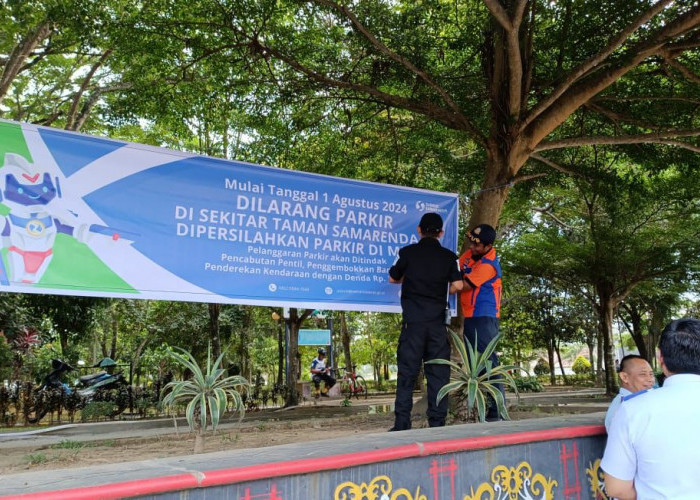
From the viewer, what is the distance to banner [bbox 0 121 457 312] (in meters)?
4.55

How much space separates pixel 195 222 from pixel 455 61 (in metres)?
5.66

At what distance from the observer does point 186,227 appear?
16.8ft

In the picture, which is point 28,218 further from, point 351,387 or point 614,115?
point 351,387

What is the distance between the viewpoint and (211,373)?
4582 millimetres

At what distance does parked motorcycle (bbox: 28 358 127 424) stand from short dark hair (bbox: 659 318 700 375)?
11.7 m

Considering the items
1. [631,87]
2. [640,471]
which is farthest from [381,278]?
[631,87]

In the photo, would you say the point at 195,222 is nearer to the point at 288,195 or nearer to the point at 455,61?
the point at 288,195

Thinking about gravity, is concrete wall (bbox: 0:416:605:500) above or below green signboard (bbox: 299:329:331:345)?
below

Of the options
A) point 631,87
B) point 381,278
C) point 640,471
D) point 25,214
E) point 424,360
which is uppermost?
point 631,87

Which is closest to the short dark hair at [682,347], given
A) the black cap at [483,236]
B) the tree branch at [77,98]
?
the black cap at [483,236]

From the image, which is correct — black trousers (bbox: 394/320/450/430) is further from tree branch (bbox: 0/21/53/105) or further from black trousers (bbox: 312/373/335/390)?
black trousers (bbox: 312/373/335/390)

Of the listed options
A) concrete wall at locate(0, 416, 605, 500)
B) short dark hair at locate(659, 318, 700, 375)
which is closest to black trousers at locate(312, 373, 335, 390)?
concrete wall at locate(0, 416, 605, 500)

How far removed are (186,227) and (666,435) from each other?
4.07m

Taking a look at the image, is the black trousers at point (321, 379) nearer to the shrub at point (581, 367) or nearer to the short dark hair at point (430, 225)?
the short dark hair at point (430, 225)
